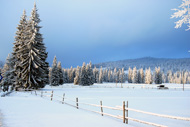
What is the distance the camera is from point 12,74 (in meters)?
35.4

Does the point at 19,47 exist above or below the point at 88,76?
above

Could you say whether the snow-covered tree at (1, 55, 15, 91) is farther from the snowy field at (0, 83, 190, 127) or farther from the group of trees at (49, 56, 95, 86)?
the group of trees at (49, 56, 95, 86)

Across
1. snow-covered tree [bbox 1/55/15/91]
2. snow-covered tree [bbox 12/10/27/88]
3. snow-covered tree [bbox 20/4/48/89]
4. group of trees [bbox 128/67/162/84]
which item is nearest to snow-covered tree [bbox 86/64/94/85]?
snow-covered tree [bbox 1/55/15/91]

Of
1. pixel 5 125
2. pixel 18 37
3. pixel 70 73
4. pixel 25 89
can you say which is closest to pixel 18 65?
pixel 25 89

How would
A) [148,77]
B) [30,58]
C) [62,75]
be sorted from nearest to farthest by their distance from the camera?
1. [30,58]
2. [62,75]
3. [148,77]

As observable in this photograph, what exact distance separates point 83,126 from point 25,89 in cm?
2465

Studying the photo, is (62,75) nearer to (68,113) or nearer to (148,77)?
(68,113)

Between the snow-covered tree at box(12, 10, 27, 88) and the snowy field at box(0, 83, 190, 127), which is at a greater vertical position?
the snow-covered tree at box(12, 10, 27, 88)

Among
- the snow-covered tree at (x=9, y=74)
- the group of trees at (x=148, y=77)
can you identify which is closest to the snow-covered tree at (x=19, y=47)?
the snow-covered tree at (x=9, y=74)

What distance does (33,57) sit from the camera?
3188cm

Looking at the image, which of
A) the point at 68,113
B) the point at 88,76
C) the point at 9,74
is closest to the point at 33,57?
the point at 9,74

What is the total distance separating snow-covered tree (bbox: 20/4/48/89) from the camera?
31078 millimetres

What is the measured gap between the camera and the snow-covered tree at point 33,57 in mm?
31078

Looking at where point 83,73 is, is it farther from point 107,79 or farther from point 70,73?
point 107,79
